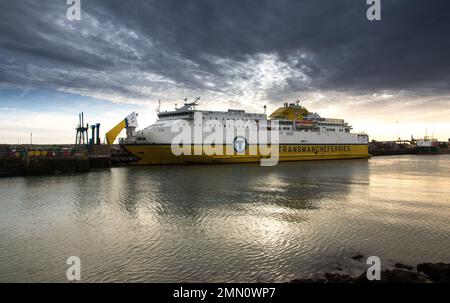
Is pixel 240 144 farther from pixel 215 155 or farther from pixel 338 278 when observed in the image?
pixel 338 278

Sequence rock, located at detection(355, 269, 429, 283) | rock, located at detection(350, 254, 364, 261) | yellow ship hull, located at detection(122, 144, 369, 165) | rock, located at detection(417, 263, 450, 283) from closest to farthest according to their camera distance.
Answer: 1. rock, located at detection(355, 269, 429, 283)
2. rock, located at detection(417, 263, 450, 283)
3. rock, located at detection(350, 254, 364, 261)
4. yellow ship hull, located at detection(122, 144, 369, 165)

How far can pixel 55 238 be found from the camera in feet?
28.1

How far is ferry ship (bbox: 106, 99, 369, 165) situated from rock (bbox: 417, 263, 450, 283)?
26007 millimetres

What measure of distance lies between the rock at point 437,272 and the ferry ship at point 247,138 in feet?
85.3

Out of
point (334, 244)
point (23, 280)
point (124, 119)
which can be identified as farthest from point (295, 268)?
point (124, 119)

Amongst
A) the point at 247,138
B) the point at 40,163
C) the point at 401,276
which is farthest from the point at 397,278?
the point at 247,138

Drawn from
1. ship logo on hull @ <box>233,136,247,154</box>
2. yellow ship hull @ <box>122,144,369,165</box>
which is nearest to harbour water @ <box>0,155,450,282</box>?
yellow ship hull @ <box>122,144,369,165</box>

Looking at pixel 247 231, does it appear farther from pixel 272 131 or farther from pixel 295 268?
pixel 272 131

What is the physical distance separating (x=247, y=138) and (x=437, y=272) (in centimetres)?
2949

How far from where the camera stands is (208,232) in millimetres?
9102

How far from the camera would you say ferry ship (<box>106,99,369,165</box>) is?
101 ft

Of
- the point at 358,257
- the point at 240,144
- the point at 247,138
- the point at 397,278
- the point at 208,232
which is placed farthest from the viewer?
the point at 247,138

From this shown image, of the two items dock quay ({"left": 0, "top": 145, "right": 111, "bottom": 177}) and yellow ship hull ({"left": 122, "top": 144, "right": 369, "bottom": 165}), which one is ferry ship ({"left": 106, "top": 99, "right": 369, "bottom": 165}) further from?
dock quay ({"left": 0, "top": 145, "right": 111, "bottom": 177})

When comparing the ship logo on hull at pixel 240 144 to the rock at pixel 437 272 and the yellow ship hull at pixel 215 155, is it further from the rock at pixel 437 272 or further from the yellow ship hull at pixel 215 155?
the rock at pixel 437 272
